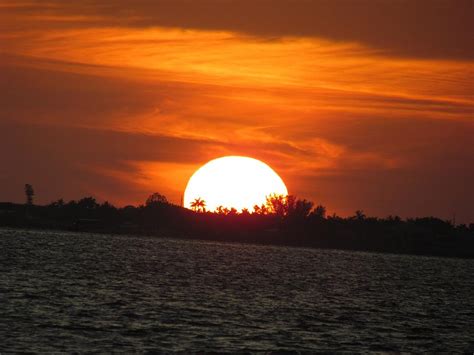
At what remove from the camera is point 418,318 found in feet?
261

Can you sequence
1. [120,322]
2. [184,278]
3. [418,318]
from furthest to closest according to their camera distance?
[184,278] → [418,318] → [120,322]

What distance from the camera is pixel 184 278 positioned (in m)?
112

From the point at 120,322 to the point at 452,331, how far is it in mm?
24745

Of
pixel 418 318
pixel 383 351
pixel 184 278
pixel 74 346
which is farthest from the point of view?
pixel 184 278

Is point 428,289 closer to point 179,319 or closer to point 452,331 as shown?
point 452,331

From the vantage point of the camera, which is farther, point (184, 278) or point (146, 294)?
point (184, 278)

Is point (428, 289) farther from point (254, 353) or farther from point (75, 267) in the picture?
point (254, 353)

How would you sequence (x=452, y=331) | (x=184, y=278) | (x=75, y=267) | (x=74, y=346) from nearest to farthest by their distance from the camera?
1. (x=74, y=346)
2. (x=452, y=331)
3. (x=184, y=278)
4. (x=75, y=267)

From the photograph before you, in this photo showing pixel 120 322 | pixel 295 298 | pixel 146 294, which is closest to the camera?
pixel 120 322

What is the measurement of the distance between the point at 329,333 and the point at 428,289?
6585 cm

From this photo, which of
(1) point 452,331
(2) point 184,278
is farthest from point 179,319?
(2) point 184,278

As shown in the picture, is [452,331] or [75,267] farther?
[75,267]

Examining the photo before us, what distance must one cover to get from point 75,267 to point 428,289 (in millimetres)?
46623

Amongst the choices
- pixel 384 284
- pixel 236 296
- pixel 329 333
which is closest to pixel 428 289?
pixel 384 284
